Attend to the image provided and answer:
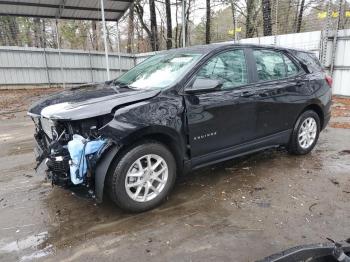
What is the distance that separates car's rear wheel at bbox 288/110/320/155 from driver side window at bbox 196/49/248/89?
54.5 inches

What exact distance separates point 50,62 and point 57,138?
50.0 ft

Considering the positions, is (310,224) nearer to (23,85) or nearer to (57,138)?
(57,138)

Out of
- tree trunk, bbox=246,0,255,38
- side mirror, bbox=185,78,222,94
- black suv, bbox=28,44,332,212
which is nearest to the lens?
black suv, bbox=28,44,332,212

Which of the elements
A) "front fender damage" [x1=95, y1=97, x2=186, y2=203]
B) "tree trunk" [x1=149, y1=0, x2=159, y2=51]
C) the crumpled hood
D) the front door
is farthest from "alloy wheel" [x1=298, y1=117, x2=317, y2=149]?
"tree trunk" [x1=149, y1=0, x2=159, y2=51]

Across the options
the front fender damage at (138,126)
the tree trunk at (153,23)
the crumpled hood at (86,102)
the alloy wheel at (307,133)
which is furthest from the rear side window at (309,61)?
the tree trunk at (153,23)

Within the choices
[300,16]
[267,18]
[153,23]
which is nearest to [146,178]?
[267,18]

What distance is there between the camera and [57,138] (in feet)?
10.6

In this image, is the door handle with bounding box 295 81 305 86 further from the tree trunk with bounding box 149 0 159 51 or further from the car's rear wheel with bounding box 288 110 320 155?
the tree trunk with bounding box 149 0 159 51

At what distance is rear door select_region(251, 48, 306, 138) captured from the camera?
14.2 feet

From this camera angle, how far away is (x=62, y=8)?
40.2 feet

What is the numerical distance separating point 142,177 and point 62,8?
11009mm

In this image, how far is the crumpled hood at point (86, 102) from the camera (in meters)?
3.07

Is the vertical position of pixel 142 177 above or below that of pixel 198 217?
above

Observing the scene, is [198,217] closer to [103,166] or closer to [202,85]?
[103,166]
